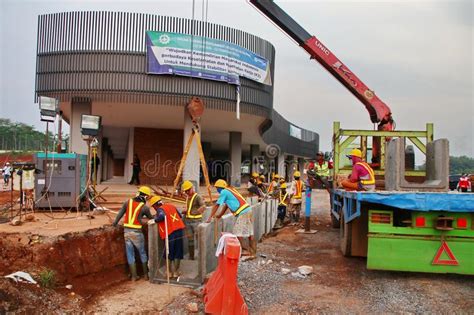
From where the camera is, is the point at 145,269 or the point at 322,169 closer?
the point at 145,269

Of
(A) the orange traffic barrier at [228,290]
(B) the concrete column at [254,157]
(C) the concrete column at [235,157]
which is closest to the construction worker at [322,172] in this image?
(A) the orange traffic barrier at [228,290]

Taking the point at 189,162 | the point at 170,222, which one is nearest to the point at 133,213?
the point at 170,222

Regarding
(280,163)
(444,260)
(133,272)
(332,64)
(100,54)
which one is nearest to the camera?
(444,260)

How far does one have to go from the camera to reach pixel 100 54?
14055mm

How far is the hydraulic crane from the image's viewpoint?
478 inches

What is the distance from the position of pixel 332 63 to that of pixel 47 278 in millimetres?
9822

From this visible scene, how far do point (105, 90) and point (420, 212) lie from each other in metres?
11.2

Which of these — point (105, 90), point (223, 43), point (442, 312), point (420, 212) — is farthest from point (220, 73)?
point (442, 312)

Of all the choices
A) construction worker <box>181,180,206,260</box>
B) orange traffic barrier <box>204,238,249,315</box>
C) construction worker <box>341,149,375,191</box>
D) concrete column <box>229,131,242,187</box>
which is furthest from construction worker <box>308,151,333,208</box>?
concrete column <box>229,131,242,187</box>

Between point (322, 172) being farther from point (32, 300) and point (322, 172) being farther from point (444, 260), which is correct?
point (32, 300)

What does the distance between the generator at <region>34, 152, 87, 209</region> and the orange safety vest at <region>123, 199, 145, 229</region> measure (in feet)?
11.6

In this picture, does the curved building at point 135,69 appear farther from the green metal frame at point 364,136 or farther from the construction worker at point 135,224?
the construction worker at point 135,224

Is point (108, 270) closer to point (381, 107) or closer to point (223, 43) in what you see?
point (381, 107)

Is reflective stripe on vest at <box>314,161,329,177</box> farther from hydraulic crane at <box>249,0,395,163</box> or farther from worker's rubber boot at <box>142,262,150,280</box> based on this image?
worker's rubber boot at <box>142,262,150,280</box>
